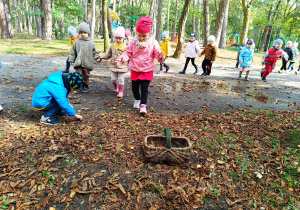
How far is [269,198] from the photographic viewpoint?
229 cm

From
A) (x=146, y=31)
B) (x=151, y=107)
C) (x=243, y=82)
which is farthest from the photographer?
(x=243, y=82)

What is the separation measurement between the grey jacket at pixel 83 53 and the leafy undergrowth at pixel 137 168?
2.23 meters

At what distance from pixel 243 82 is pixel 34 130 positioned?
8077 mm

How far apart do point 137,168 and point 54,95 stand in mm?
2104

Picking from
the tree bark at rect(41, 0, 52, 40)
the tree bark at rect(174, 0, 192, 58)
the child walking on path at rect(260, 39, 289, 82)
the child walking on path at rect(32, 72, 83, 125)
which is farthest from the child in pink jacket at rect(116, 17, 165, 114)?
the tree bark at rect(41, 0, 52, 40)

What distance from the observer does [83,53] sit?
5574 millimetres

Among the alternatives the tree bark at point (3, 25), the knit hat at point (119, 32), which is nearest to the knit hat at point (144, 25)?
the knit hat at point (119, 32)

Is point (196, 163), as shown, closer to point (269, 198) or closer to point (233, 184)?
point (233, 184)

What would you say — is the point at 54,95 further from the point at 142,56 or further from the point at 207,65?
the point at 207,65

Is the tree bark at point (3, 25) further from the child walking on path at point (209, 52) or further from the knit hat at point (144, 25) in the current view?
the knit hat at point (144, 25)

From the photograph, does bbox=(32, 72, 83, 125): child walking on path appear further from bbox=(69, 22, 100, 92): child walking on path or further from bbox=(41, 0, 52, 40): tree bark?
bbox=(41, 0, 52, 40): tree bark

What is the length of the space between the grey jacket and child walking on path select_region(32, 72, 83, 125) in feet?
6.57

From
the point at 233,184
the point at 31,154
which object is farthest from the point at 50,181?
the point at 233,184

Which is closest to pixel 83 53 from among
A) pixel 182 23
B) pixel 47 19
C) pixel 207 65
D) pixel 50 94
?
pixel 50 94
